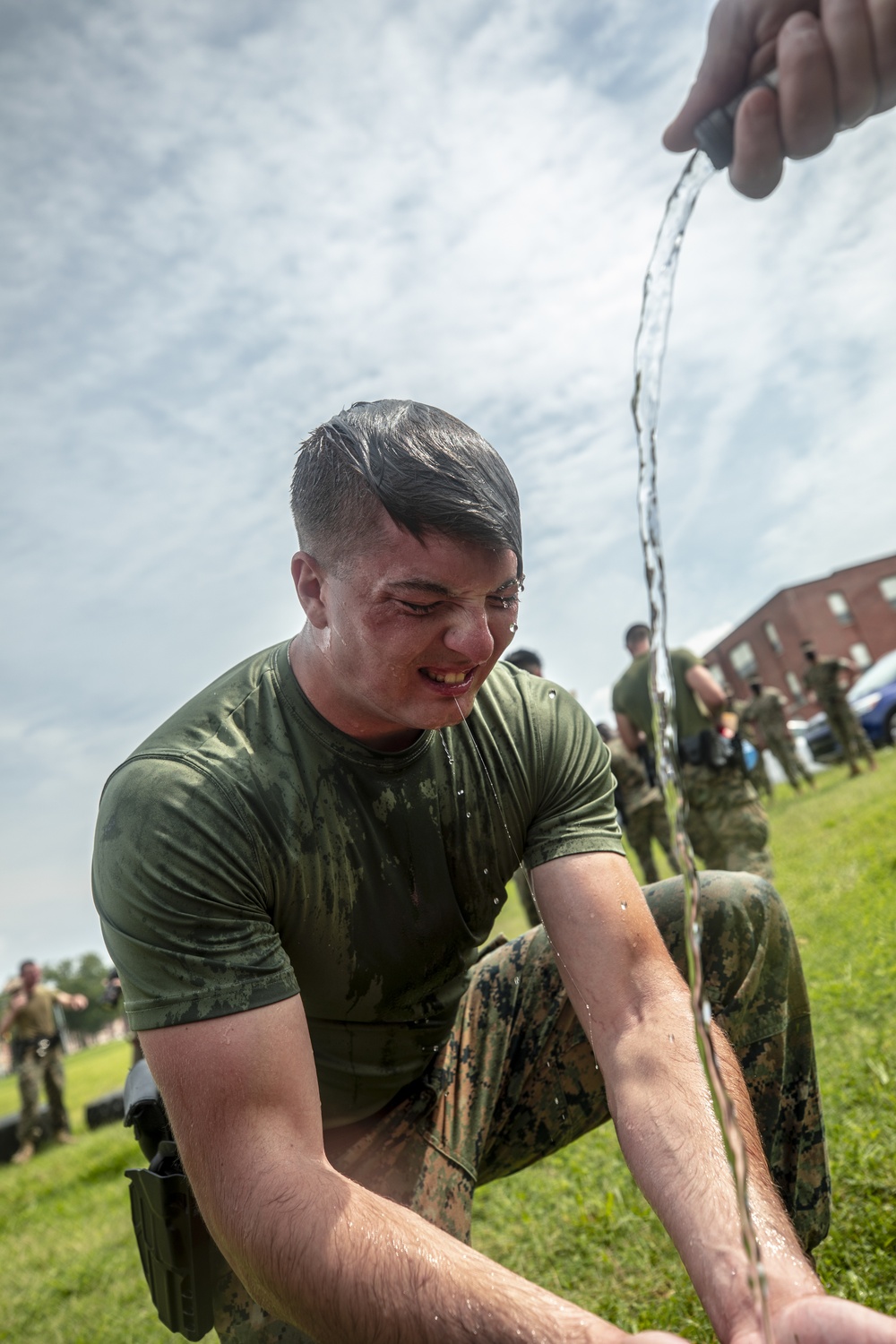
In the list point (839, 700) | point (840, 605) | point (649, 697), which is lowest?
point (839, 700)

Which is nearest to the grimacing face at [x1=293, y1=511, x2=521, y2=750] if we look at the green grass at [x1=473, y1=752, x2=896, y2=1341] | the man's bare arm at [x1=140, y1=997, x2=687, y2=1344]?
the man's bare arm at [x1=140, y1=997, x2=687, y2=1344]

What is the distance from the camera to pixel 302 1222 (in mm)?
1553

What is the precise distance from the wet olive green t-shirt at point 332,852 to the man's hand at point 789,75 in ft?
4.56

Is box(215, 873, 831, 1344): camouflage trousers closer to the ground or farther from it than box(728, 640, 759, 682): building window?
closer to the ground

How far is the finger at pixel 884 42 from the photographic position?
1330 mm

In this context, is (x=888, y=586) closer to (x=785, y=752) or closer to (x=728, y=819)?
(x=785, y=752)

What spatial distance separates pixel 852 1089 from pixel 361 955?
2026 mm

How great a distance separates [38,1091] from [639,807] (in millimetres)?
7918

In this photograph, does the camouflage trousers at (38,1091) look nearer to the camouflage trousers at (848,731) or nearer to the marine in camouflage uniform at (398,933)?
the marine in camouflage uniform at (398,933)

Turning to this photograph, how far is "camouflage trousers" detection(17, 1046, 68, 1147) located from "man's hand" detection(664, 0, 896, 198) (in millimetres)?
12282

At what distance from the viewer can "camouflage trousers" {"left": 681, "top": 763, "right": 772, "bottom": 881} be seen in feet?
21.0

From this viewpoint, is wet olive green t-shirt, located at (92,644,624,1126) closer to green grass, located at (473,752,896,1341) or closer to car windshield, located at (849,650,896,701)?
green grass, located at (473,752,896,1341)

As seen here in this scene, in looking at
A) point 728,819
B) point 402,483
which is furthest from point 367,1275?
point 728,819

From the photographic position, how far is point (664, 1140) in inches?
72.7
